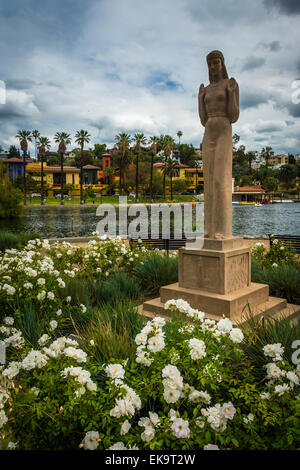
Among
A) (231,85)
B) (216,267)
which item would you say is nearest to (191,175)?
(231,85)

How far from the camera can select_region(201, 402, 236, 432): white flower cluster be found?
1927 mm

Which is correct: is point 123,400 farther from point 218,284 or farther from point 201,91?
point 201,91

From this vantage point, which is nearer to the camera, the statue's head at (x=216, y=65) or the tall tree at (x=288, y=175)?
the statue's head at (x=216, y=65)

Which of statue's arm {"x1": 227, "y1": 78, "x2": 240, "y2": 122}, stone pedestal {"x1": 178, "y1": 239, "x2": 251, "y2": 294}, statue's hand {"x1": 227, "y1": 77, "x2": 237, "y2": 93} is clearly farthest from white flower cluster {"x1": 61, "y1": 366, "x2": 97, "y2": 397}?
statue's hand {"x1": 227, "y1": 77, "x2": 237, "y2": 93}

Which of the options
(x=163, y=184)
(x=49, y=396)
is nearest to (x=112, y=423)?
(x=49, y=396)

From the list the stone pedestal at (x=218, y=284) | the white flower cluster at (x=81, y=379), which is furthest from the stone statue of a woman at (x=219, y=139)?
the white flower cluster at (x=81, y=379)

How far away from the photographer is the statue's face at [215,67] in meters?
5.38

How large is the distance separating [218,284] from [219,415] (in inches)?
→ 127

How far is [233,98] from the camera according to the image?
17.4ft

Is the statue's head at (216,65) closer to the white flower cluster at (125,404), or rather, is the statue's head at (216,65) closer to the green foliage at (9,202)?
the white flower cluster at (125,404)

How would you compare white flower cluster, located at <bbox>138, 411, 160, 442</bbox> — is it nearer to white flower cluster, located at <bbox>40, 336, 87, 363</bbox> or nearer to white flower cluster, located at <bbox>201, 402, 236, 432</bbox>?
white flower cluster, located at <bbox>201, 402, 236, 432</bbox>

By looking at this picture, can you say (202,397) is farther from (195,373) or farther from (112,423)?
(112,423)

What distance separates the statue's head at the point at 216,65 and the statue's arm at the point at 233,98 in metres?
0.25

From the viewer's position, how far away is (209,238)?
5.46 meters
